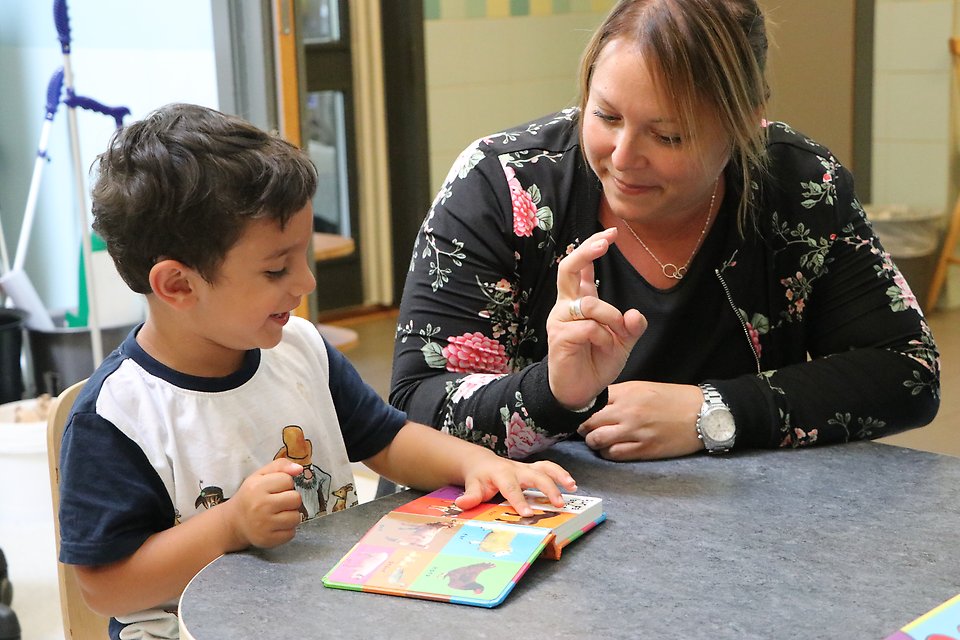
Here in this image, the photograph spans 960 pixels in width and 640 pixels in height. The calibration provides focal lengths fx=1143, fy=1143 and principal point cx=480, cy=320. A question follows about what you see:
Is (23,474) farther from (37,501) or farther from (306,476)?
(306,476)

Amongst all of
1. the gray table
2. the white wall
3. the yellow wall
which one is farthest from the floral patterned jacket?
the white wall

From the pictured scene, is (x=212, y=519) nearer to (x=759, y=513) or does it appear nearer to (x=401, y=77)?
(x=759, y=513)

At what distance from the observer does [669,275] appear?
152 cm

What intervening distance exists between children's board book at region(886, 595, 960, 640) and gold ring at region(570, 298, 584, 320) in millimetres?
469

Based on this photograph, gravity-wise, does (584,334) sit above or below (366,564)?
above

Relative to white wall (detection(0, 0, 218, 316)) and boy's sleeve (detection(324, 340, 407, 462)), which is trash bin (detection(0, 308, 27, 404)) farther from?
boy's sleeve (detection(324, 340, 407, 462))

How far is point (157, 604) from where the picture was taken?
1134 millimetres

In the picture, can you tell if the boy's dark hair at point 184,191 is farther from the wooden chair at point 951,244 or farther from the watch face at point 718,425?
the wooden chair at point 951,244

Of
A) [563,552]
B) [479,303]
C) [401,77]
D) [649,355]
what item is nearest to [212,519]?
[563,552]

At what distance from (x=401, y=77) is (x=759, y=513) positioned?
3073 mm

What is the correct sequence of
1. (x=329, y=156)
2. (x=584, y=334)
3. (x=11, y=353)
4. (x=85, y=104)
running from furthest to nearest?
(x=329, y=156) → (x=11, y=353) → (x=85, y=104) → (x=584, y=334)

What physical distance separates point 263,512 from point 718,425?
0.56m

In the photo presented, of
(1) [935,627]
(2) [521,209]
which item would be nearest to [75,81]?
(2) [521,209]

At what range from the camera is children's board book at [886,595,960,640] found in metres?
0.88
